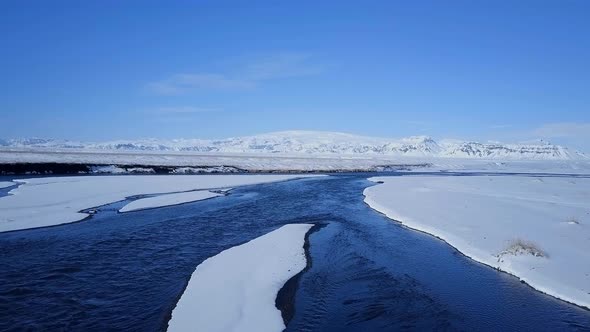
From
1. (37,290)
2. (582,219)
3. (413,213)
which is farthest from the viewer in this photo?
(413,213)

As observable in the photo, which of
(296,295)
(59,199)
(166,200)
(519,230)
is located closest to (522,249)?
(519,230)

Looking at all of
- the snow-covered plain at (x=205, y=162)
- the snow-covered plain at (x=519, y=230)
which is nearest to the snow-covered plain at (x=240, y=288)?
the snow-covered plain at (x=519, y=230)

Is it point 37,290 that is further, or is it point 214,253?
point 214,253

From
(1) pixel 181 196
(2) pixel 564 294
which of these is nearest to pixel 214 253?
(2) pixel 564 294

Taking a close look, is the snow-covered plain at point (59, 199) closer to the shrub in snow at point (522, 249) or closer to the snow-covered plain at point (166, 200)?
the snow-covered plain at point (166, 200)

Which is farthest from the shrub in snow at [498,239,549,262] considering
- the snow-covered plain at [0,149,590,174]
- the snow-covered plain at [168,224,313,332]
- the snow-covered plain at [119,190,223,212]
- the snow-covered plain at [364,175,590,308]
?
the snow-covered plain at [0,149,590,174]

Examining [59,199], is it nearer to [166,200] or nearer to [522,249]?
[166,200]

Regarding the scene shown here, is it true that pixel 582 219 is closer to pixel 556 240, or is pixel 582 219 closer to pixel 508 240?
pixel 556 240
